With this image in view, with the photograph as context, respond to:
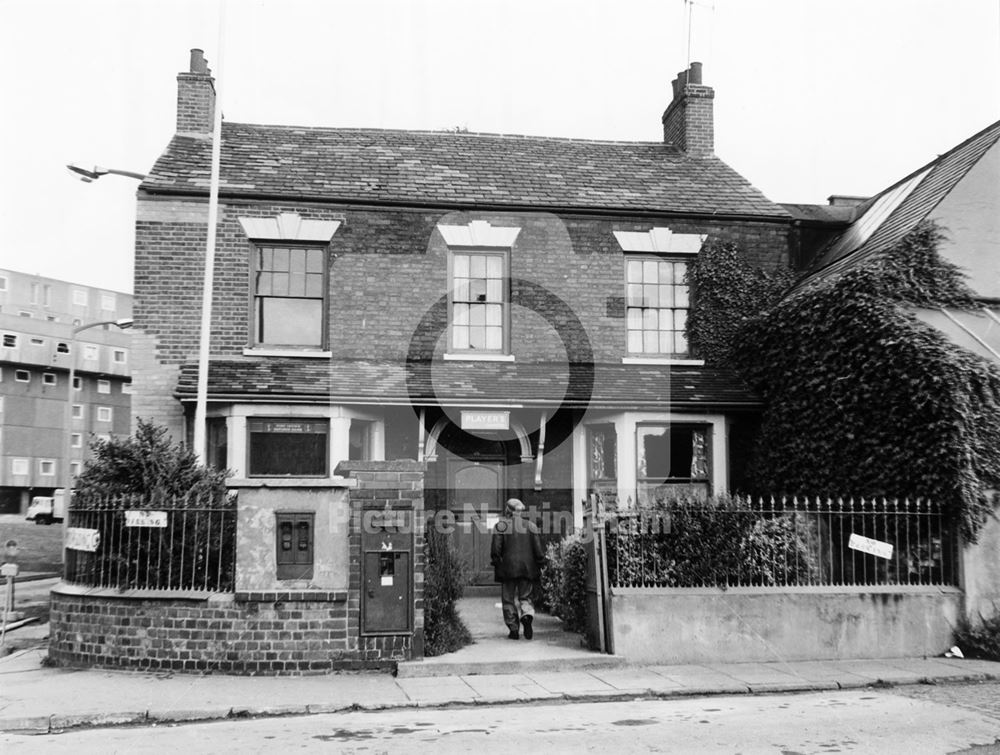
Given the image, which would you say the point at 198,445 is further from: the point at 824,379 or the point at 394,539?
the point at 824,379

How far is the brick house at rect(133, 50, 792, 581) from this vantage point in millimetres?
15000

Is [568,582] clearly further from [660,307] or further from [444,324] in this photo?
[660,307]

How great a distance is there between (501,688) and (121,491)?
502 centimetres

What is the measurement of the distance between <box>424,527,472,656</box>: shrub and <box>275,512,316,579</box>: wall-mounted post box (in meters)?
1.28

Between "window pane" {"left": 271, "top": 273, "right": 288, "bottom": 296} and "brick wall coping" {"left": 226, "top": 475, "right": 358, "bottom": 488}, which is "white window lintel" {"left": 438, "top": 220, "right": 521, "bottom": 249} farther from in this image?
"brick wall coping" {"left": 226, "top": 475, "right": 358, "bottom": 488}

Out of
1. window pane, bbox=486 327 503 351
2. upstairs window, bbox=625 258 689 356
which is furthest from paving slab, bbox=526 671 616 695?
upstairs window, bbox=625 258 689 356

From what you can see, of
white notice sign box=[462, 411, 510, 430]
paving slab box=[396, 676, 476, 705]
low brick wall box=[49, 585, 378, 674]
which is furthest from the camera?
white notice sign box=[462, 411, 510, 430]

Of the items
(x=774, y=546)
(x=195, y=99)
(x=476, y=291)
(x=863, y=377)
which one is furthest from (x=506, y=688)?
(x=195, y=99)

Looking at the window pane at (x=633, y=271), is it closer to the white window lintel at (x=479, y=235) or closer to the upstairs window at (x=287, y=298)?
the white window lintel at (x=479, y=235)

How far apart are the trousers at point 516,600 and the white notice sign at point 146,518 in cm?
399

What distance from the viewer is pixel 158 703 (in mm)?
8633

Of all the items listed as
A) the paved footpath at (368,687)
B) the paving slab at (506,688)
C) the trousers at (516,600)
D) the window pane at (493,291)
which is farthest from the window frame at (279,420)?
the paving slab at (506,688)

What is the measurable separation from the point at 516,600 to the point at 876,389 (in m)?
5.50

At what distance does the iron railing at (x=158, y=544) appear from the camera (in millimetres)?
10406
